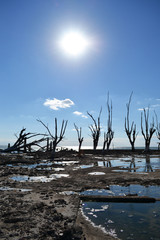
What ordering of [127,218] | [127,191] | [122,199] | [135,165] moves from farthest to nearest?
1. [135,165]
2. [127,191]
3. [122,199]
4. [127,218]

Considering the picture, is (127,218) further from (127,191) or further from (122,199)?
(127,191)

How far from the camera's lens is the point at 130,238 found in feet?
8.12

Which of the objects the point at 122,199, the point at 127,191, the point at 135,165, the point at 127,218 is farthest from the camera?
the point at 135,165

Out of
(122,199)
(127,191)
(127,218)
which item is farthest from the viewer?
A: (127,191)

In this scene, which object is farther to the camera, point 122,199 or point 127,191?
point 127,191

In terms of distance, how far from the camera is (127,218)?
314 centimetres

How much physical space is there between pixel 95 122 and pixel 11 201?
76.5ft

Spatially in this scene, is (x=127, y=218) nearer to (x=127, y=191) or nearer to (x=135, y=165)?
(x=127, y=191)

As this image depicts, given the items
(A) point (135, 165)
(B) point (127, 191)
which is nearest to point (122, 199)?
(B) point (127, 191)

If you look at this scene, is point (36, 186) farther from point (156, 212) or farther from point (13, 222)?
point (156, 212)

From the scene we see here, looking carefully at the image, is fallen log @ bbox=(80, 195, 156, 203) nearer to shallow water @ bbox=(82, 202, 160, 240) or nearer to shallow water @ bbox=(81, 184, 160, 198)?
shallow water @ bbox=(82, 202, 160, 240)

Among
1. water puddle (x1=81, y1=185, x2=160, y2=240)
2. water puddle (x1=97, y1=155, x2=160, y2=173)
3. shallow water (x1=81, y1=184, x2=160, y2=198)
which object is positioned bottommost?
water puddle (x1=81, y1=185, x2=160, y2=240)

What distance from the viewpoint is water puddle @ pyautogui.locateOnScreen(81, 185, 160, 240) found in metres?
2.61

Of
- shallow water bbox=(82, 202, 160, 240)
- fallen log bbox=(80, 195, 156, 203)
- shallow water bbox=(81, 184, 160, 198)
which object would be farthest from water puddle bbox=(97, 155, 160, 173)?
shallow water bbox=(82, 202, 160, 240)
